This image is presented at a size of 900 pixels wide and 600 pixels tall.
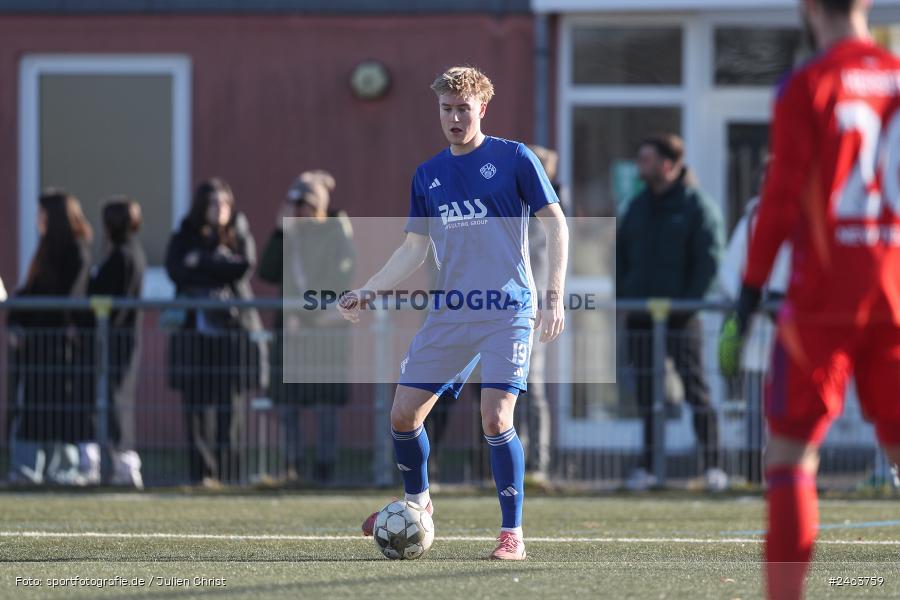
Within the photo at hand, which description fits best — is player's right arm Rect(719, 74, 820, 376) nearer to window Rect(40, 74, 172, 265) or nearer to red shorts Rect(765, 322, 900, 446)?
red shorts Rect(765, 322, 900, 446)

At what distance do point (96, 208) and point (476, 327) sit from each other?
837 centimetres

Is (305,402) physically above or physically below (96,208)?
below

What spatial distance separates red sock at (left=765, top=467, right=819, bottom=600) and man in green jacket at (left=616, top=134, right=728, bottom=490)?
657 centimetres

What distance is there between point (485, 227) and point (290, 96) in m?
7.83

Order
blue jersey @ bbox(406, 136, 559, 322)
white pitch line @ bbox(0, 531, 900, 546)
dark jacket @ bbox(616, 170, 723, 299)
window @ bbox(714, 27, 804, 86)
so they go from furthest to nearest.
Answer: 1. window @ bbox(714, 27, 804, 86)
2. dark jacket @ bbox(616, 170, 723, 299)
3. white pitch line @ bbox(0, 531, 900, 546)
4. blue jersey @ bbox(406, 136, 559, 322)

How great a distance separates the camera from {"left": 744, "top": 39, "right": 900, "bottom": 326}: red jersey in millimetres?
4723

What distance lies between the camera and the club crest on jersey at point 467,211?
7215mm

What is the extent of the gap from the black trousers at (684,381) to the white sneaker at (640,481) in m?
0.06

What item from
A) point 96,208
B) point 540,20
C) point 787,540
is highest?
point 540,20

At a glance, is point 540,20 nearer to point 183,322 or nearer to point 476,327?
point 183,322

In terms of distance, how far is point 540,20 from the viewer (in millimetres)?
14414

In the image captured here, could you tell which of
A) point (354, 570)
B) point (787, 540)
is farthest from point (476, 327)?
point (787, 540)

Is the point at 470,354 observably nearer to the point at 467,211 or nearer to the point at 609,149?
the point at 467,211

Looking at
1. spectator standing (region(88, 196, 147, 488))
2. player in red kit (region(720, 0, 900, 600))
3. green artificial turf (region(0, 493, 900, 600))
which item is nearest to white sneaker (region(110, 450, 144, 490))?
spectator standing (region(88, 196, 147, 488))
